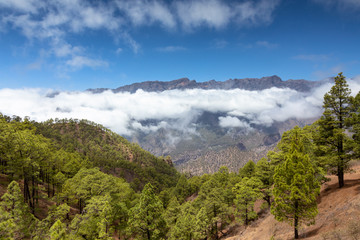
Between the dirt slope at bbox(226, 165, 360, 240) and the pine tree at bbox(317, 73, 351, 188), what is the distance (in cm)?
386

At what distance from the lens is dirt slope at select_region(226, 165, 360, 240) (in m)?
18.8

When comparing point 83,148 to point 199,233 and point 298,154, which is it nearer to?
point 199,233

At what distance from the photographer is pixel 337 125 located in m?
29.8

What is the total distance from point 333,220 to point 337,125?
14.7 metres

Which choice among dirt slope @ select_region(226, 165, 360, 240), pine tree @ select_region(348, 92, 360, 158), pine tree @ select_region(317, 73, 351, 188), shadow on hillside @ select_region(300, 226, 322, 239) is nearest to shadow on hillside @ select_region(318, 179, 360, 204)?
dirt slope @ select_region(226, 165, 360, 240)

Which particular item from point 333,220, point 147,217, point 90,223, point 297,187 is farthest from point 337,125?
point 90,223

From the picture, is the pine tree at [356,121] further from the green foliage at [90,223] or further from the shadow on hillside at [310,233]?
the green foliage at [90,223]

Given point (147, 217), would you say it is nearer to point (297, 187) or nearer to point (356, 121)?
point (297, 187)

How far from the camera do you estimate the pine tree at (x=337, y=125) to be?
28.8 m

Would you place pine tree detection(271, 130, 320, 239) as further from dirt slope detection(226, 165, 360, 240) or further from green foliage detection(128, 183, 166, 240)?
green foliage detection(128, 183, 166, 240)

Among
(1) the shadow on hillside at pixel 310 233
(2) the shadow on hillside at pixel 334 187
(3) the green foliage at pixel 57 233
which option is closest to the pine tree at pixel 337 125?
(2) the shadow on hillside at pixel 334 187

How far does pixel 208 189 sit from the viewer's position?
5281cm

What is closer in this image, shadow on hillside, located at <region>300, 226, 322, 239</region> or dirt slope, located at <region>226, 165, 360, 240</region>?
dirt slope, located at <region>226, 165, 360, 240</region>

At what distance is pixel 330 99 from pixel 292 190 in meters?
18.4
